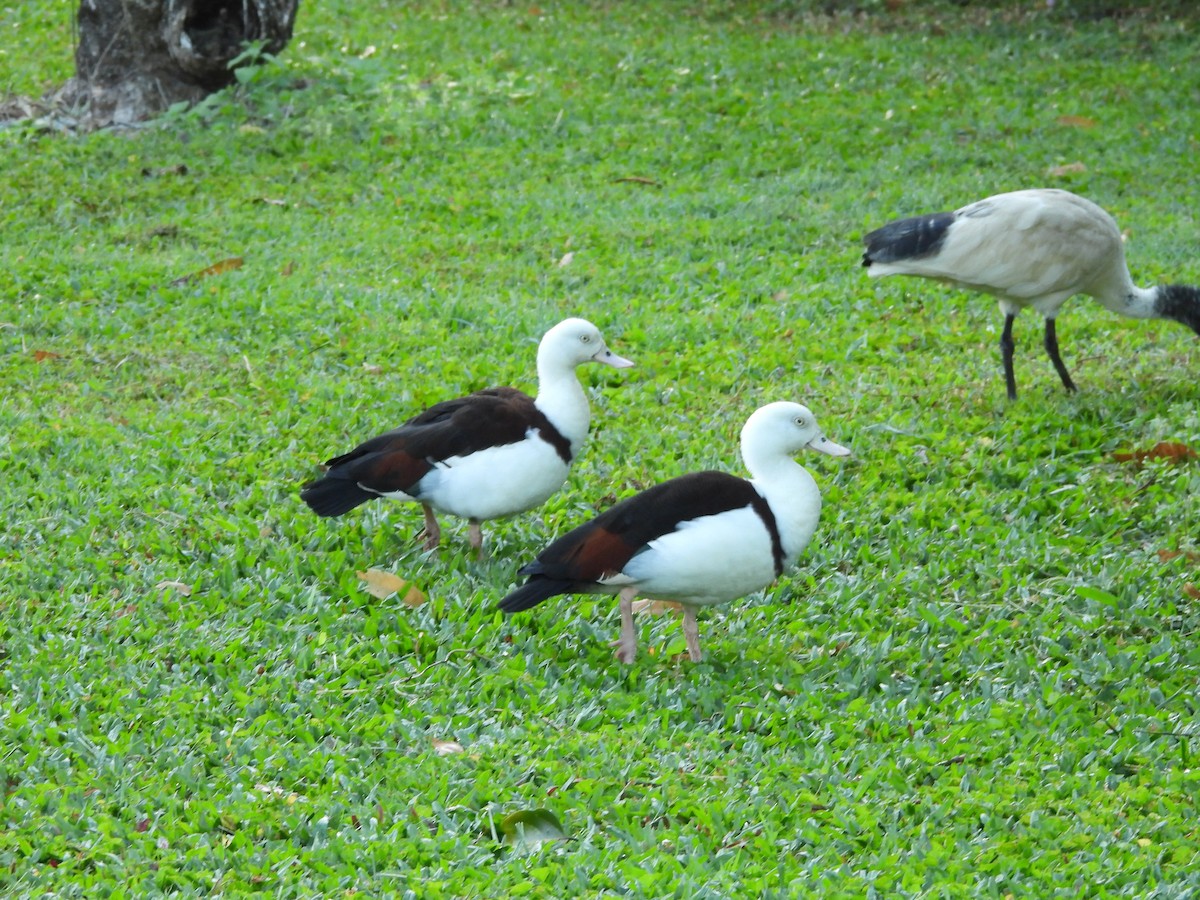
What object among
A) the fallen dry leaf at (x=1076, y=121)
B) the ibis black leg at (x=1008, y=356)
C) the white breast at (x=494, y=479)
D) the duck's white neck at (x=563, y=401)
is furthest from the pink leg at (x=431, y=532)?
the fallen dry leaf at (x=1076, y=121)

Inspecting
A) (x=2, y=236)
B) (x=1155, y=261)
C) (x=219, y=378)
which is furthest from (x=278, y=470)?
(x=1155, y=261)

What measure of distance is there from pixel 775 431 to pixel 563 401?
918 millimetres

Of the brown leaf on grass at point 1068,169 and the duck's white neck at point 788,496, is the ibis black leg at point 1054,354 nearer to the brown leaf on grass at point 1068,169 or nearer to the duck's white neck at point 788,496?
the duck's white neck at point 788,496

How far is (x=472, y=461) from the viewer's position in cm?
496

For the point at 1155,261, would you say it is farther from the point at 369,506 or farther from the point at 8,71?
the point at 8,71

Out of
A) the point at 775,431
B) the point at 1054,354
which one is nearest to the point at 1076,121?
the point at 1054,354

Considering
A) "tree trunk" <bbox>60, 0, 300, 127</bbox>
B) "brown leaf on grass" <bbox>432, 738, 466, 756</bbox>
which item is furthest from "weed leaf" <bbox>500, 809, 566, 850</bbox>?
"tree trunk" <bbox>60, 0, 300, 127</bbox>

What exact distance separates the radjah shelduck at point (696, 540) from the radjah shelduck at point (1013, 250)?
7.72 ft

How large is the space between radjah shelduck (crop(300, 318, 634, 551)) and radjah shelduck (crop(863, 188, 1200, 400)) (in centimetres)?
227

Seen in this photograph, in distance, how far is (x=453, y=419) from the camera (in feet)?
16.7

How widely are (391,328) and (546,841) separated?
14.3ft

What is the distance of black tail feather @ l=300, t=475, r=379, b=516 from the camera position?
5.01m

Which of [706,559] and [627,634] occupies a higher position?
[706,559]

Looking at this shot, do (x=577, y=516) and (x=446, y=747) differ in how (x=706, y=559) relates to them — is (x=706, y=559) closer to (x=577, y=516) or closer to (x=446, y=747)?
(x=446, y=747)
